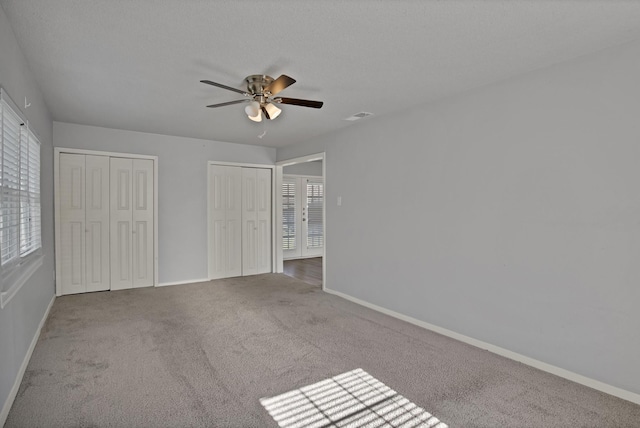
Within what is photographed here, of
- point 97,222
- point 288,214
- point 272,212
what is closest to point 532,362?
point 272,212

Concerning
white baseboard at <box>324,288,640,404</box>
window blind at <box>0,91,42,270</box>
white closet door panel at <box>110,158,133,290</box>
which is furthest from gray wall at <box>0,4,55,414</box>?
white baseboard at <box>324,288,640,404</box>

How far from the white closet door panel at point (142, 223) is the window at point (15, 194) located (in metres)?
1.86

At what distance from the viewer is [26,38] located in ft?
7.59

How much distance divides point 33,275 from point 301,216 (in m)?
5.48

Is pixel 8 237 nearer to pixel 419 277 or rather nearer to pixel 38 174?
pixel 38 174

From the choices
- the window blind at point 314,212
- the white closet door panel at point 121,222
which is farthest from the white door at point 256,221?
the window blind at point 314,212

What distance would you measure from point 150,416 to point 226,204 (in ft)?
13.5

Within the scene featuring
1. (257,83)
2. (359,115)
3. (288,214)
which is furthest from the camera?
(288,214)

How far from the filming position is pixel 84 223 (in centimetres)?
480

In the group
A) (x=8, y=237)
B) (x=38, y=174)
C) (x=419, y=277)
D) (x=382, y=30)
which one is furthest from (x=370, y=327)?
(x=38, y=174)

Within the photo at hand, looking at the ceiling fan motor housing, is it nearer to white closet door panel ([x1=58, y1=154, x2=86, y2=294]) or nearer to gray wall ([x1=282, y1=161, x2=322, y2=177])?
white closet door panel ([x1=58, y1=154, x2=86, y2=294])

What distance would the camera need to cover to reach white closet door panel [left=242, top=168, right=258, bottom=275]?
6102 mm

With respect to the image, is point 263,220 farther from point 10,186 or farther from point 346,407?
point 346,407

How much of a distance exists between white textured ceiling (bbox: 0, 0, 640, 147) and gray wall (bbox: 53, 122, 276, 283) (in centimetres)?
156
